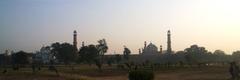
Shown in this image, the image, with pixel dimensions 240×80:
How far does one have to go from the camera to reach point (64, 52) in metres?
119

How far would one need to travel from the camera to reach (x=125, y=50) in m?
129

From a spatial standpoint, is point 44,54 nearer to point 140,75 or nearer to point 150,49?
point 150,49

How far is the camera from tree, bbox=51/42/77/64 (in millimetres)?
117088

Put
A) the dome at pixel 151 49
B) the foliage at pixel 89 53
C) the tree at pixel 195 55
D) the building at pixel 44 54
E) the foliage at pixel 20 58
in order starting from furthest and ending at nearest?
1. the dome at pixel 151 49
2. the building at pixel 44 54
3. the foliage at pixel 20 58
4. the foliage at pixel 89 53
5. the tree at pixel 195 55

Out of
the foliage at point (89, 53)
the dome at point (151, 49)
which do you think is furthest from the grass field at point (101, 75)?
the dome at point (151, 49)

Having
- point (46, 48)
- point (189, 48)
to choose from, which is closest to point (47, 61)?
point (46, 48)

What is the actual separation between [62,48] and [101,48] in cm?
975

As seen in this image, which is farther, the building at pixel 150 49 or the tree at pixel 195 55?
the building at pixel 150 49

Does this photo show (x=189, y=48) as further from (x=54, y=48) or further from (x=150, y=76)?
(x=150, y=76)

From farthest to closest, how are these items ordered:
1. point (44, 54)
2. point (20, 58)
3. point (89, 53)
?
point (44, 54) → point (20, 58) → point (89, 53)

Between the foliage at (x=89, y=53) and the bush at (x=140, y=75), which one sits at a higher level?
the foliage at (x=89, y=53)

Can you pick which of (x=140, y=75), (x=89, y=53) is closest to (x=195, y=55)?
(x=89, y=53)

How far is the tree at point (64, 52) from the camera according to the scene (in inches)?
4610

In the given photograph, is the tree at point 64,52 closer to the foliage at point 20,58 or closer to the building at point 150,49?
the foliage at point 20,58
